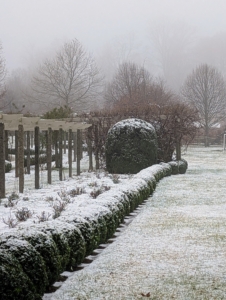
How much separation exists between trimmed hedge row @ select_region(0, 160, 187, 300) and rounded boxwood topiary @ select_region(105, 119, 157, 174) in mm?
8465

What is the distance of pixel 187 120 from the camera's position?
19.5 m

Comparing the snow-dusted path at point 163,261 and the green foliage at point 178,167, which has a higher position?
the green foliage at point 178,167

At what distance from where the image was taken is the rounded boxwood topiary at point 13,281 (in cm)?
374

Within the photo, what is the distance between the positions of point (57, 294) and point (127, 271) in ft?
3.49

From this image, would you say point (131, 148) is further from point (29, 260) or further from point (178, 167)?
point (29, 260)

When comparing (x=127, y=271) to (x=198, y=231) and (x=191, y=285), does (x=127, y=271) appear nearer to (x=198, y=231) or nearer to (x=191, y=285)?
(x=191, y=285)

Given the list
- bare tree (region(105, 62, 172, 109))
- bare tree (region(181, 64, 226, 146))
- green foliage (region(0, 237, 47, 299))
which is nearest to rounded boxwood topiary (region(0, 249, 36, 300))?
green foliage (region(0, 237, 47, 299))

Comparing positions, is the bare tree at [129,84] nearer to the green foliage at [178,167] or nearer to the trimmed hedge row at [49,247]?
the green foliage at [178,167]

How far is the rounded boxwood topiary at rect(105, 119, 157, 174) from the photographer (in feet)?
53.5


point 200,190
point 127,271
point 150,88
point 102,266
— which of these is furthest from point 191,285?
point 150,88

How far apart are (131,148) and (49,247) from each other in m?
11.8

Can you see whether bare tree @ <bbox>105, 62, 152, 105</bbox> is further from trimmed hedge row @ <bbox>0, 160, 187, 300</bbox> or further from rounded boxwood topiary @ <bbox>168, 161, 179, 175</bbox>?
trimmed hedge row @ <bbox>0, 160, 187, 300</bbox>

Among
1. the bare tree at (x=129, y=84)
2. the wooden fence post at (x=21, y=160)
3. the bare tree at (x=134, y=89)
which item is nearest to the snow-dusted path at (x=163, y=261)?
the wooden fence post at (x=21, y=160)

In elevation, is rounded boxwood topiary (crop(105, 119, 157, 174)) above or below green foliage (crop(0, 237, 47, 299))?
above
